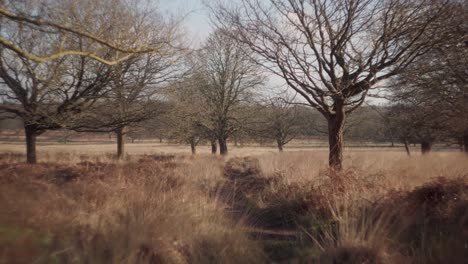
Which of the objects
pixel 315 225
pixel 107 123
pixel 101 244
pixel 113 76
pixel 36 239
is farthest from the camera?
pixel 107 123

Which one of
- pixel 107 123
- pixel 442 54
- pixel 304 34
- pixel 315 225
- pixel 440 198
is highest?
pixel 304 34

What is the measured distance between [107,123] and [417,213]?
12.0 metres

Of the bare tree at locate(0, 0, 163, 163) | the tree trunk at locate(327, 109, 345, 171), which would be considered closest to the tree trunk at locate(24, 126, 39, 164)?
the bare tree at locate(0, 0, 163, 163)

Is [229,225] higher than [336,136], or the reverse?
[336,136]

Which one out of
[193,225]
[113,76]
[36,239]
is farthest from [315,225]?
[113,76]

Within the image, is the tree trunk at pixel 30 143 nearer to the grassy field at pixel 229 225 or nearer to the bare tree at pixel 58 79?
the bare tree at pixel 58 79

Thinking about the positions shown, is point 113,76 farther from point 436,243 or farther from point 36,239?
point 436,243

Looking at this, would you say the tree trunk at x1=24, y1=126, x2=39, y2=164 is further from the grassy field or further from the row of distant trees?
the grassy field

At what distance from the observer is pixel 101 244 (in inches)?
144

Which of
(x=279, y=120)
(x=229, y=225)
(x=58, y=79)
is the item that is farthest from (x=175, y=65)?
(x=279, y=120)

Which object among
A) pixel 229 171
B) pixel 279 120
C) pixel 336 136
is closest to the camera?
pixel 336 136

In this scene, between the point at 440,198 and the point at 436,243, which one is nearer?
the point at 436,243

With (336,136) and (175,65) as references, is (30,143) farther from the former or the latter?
(336,136)

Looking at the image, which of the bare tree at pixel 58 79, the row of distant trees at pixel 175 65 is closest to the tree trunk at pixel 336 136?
the row of distant trees at pixel 175 65
